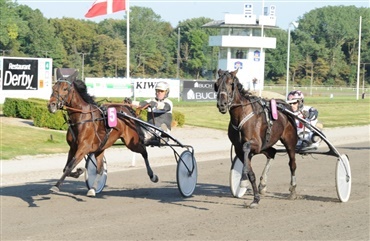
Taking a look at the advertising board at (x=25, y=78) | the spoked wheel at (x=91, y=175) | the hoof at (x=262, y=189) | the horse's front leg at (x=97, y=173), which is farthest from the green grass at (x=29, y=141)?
the hoof at (x=262, y=189)

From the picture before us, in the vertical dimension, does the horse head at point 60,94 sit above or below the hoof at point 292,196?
above

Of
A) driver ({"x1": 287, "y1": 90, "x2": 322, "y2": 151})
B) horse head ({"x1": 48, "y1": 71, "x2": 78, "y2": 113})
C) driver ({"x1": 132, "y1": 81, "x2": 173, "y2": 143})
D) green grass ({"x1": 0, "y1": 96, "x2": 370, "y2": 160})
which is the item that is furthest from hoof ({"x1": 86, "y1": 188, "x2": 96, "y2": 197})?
green grass ({"x1": 0, "y1": 96, "x2": 370, "y2": 160})

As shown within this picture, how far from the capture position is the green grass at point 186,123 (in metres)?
16.8

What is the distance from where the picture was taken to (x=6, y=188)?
11.2m

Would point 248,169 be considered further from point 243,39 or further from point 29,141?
point 243,39

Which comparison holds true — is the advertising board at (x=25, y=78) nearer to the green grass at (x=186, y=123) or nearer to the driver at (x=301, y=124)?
the green grass at (x=186, y=123)

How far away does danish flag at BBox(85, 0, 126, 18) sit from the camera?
22.4 meters

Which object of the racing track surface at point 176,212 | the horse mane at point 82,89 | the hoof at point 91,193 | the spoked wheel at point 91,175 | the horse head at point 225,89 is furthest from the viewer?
the spoked wheel at point 91,175

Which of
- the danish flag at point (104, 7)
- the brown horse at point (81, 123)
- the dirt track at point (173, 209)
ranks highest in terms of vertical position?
the danish flag at point (104, 7)

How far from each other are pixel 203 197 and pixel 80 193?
1848 millimetres

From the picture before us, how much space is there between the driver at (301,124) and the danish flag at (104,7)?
1299 cm

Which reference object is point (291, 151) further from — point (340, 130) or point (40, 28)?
point (40, 28)

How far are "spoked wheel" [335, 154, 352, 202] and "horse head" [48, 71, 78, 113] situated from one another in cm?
388

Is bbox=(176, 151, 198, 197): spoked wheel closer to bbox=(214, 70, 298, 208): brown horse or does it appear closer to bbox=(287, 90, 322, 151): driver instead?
bbox=(214, 70, 298, 208): brown horse
